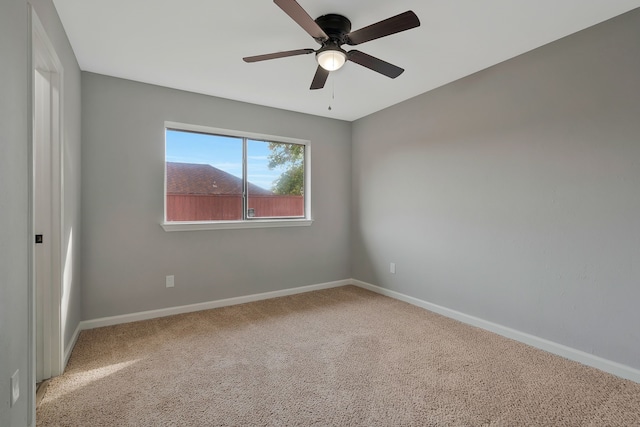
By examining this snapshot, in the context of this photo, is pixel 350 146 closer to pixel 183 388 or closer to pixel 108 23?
pixel 108 23

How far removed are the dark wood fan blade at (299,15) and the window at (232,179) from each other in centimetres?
202

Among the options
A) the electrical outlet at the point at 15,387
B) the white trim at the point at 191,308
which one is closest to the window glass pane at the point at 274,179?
the white trim at the point at 191,308

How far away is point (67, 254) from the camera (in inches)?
91.0

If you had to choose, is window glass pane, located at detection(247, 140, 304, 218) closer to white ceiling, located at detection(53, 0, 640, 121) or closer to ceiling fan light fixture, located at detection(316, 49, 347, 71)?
white ceiling, located at detection(53, 0, 640, 121)

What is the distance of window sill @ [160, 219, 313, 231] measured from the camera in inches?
127

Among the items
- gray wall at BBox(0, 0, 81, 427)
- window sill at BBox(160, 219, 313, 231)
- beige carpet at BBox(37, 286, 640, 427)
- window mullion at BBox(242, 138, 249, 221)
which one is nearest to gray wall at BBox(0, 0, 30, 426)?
gray wall at BBox(0, 0, 81, 427)

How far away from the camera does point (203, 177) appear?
349 centimetres

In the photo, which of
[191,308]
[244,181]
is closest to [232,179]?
[244,181]

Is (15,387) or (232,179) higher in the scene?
(232,179)

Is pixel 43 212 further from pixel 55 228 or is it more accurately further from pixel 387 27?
pixel 387 27

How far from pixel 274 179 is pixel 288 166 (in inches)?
10.9

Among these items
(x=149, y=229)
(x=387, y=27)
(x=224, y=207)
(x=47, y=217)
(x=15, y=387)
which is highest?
(x=387, y=27)

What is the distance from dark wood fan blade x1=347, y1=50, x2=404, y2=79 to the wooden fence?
7.15 ft

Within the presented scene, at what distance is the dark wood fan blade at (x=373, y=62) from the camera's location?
2094 mm
